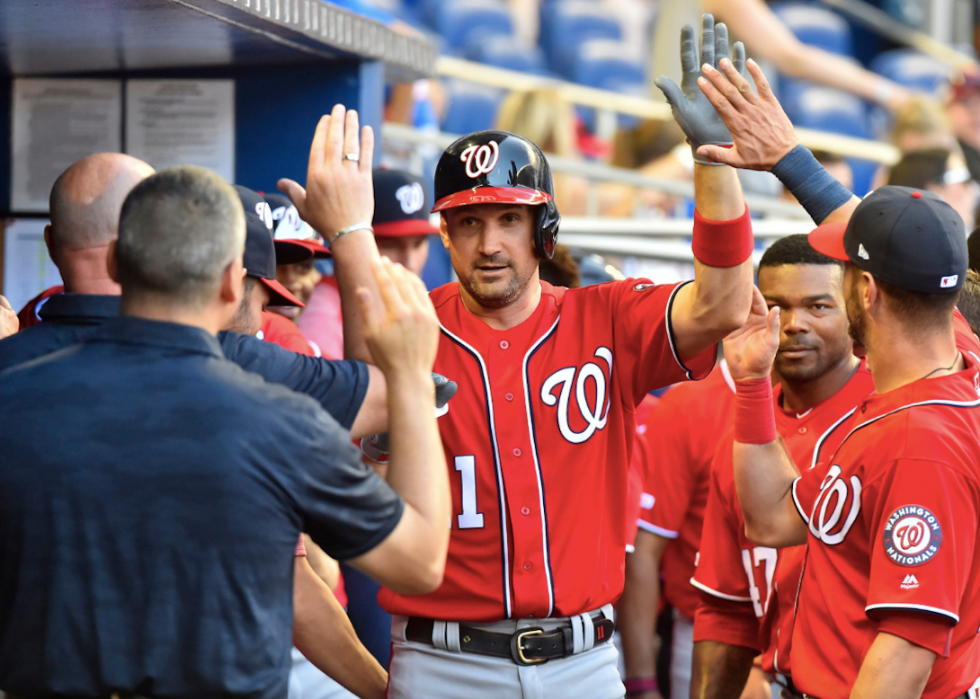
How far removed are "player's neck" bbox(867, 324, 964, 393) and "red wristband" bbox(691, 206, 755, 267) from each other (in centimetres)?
36

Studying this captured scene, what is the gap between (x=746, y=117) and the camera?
255cm

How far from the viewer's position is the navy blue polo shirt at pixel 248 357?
6.79ft

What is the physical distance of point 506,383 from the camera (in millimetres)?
2641

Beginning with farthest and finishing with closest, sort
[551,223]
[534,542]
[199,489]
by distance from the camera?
[551,223], [534,542], [199,489]

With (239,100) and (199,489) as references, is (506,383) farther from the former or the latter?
(239,100)

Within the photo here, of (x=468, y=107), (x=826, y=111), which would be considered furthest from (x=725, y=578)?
(x=826, y=111)

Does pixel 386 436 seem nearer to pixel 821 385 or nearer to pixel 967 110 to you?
pixel 821 385

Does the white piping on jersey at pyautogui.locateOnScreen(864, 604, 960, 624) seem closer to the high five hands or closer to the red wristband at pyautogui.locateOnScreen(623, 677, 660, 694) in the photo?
the high five hands

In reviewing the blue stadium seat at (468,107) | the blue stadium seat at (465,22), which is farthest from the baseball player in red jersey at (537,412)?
the blue stadium seat at (465,22)

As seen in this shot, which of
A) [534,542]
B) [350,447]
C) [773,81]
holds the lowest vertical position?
[534,542]

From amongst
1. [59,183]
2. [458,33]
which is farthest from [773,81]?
[59,183]

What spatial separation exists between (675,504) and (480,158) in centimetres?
149

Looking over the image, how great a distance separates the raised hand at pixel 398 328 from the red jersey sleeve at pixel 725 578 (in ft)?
5.13

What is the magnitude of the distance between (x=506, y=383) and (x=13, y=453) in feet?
4.09
